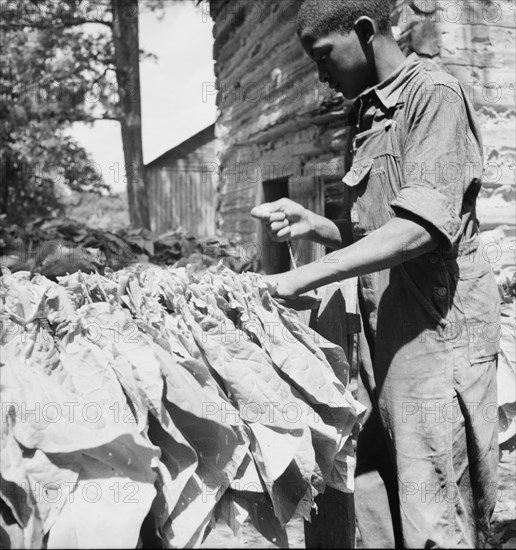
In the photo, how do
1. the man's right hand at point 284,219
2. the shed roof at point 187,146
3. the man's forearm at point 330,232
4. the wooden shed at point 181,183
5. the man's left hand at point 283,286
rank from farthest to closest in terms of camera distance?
the wooden shed at point 181,183 → the shed roof at point 187,146 → the man's forearm at point 330,232 → the man's right hand at point 284,219 → the man's left hand at point 283,286

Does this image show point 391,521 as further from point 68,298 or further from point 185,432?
point 68,298

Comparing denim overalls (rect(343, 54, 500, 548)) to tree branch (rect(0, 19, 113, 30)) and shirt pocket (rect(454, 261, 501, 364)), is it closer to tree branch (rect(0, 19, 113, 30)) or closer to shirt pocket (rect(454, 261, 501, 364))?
shirt pocket (rect(454, 261, 501, 364))

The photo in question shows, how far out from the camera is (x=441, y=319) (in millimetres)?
1764

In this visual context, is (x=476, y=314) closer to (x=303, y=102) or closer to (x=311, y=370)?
(x=311, y=370)

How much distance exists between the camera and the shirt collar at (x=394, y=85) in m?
1.84

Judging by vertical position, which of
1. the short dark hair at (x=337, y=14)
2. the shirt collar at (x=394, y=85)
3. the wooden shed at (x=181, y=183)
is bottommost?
the shirt collar at (x=394, y=85)

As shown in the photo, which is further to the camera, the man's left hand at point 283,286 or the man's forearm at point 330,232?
the man's forearm at point 330,232

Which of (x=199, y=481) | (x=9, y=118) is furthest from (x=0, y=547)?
(x=9, y=118)

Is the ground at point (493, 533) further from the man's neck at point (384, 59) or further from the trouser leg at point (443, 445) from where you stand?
the man's neck at point (384, 59)

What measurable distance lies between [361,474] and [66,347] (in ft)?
3.69

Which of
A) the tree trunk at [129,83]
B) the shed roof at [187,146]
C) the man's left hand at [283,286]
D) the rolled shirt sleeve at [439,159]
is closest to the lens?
the rolled shirt sleeve at [439,159]

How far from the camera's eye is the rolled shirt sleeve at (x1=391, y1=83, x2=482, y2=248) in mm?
1644

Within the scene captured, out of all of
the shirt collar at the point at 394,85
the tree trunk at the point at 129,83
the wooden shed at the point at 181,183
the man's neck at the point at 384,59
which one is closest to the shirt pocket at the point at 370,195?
the shirt collar at the point at 394,85

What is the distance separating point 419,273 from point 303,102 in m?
4.14
